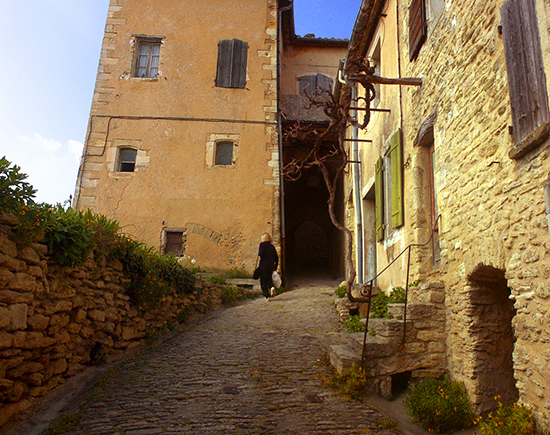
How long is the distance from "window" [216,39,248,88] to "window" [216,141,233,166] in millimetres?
1921

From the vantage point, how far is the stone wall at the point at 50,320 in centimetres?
386

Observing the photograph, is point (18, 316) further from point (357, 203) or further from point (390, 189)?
point (357, 203)

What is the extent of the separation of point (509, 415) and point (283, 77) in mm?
13933

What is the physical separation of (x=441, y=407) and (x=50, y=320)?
4.08 meters

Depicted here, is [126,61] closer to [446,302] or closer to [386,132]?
[386,132]

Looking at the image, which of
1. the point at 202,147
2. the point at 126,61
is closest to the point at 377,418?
the point at 202,147

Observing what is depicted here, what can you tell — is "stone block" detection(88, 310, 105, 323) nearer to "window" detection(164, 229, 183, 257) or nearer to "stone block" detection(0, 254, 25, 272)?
"stone block" detection(0, 254, 25, 272)

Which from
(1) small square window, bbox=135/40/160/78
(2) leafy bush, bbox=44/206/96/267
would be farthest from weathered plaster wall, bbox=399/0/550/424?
(1) small square window, bbox=135/40/160/78

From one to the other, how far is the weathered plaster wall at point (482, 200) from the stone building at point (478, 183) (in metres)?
0.01

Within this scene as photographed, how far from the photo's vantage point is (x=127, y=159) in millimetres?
13078

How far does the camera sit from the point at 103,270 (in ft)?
18.7

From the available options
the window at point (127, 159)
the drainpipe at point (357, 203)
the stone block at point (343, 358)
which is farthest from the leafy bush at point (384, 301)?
the window at point (127, 159)

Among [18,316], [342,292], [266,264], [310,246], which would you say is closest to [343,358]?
[18,316]

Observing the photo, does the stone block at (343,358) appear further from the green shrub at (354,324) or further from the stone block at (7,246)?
the stone block at (7,246)
